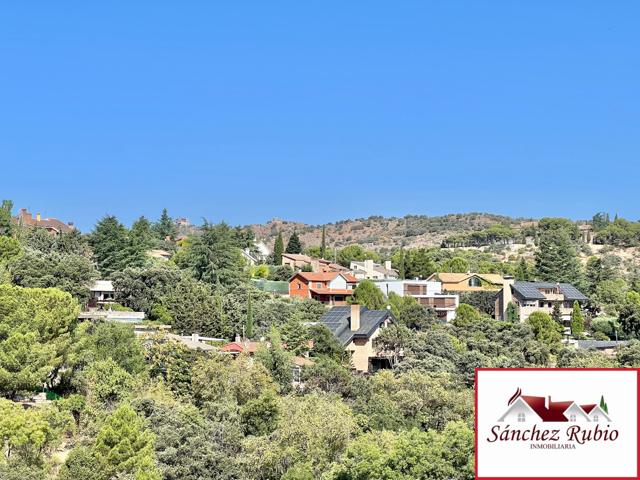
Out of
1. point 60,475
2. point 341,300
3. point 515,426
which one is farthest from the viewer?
point 341,300

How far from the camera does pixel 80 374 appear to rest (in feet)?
156

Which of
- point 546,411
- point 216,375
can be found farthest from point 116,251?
point 546,411

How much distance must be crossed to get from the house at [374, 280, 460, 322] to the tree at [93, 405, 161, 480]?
4717 centimetres

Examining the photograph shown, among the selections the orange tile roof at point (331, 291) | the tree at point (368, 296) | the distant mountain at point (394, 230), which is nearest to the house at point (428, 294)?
the tree at point (368, 296)

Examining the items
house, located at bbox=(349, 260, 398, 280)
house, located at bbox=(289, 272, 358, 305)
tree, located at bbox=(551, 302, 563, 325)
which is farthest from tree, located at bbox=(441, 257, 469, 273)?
house, located at bbox=(289, 272, 358, 305)

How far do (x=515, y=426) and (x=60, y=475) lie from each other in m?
18.8

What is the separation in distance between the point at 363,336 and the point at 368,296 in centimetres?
1426

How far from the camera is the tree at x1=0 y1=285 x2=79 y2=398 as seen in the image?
144ft

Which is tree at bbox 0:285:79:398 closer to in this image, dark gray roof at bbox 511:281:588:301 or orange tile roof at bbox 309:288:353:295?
orange tile roof at bbox 309:288:353:295

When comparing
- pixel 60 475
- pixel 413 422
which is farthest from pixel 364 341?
pixel 60 475

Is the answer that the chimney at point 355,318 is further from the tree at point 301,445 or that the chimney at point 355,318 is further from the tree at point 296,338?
the tree at point 301,445

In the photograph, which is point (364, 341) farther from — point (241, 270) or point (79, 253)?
point (79, 253)

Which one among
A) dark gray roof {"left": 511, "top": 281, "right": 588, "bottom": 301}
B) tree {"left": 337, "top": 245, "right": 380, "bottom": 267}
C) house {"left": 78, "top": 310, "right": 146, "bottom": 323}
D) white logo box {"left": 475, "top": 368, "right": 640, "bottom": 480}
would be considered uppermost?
tree {"left": 337, "top": 245, "right": 380, "bottom": 267}

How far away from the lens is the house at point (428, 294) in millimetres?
82438
